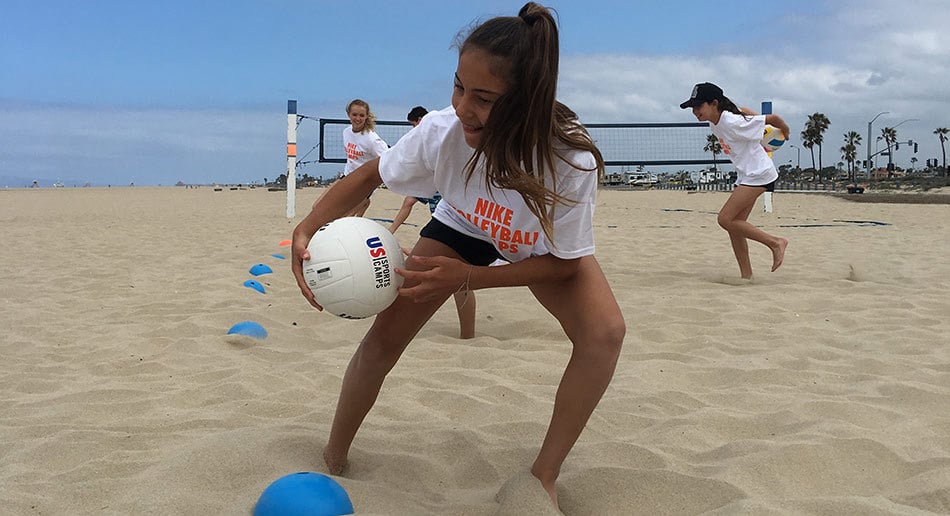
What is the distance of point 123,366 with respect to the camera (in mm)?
3529

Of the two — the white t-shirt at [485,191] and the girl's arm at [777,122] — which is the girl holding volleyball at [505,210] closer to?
the white t-shirt at [485,191]

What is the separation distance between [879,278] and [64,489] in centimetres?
580

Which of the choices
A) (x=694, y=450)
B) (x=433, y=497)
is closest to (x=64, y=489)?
(x=433, y=497)

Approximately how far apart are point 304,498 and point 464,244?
2.79 feet

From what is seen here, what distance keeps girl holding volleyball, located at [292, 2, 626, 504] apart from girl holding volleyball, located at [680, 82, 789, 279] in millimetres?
4204

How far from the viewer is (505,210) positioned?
2051 mm

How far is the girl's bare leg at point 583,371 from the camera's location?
2.07 m

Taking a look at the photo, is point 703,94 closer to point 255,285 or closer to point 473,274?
point 255,285

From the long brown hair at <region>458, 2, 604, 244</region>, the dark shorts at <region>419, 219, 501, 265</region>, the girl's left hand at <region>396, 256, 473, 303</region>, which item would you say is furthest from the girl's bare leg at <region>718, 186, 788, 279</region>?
the girl's left hand at <region>396, 256, 473, 303</region>

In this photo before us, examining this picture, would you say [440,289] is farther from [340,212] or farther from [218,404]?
[218,404]

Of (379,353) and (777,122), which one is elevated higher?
(777,122)

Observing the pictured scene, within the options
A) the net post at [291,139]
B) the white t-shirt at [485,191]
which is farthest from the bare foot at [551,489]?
the net post at [291,139]

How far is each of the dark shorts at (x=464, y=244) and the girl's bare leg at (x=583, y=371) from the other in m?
0.33

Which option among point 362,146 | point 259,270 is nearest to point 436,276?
point 259,270
